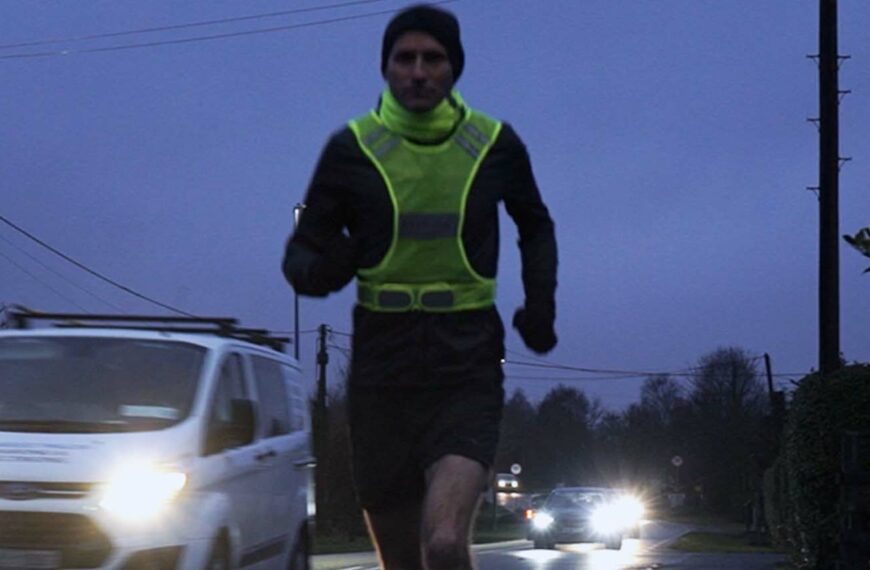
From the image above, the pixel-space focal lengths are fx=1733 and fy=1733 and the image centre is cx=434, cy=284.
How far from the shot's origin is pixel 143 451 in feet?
29.5

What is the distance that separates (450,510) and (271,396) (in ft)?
24.3

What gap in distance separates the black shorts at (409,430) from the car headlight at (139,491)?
4689 millimetres

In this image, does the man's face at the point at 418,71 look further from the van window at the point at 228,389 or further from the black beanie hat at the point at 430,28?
the van window at the point at 228,389

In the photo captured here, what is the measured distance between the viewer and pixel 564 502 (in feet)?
111

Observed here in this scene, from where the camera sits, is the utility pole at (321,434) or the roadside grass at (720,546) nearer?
the roadside grass at (720,546)

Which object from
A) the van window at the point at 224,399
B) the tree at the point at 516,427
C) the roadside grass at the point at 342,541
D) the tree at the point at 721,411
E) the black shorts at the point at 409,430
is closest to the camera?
the black shorts at the point at 409,430

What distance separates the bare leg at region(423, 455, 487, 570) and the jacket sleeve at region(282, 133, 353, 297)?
55 centimetres

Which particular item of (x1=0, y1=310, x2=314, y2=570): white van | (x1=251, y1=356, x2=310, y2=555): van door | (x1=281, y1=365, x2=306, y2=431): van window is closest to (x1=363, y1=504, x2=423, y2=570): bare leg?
(x1=0, y1=310, x2=314, y2=570): white van

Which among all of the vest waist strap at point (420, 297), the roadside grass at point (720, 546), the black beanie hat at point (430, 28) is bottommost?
the roadside grass at point (720, 546)

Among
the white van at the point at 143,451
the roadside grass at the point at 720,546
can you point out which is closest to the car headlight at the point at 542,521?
the roadside grass at the point at 720,546

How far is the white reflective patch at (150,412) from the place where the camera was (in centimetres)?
941

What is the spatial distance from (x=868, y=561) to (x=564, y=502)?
20632 millimetres

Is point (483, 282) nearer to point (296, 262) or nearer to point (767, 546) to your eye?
point (296, 262)

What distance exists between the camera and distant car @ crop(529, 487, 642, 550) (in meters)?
32.4
